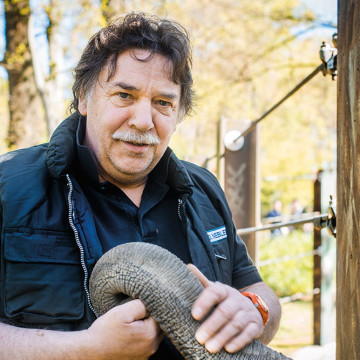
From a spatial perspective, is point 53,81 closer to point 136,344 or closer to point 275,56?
point 275,56

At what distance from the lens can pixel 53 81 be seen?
7426 millimetres

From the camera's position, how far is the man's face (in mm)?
1890

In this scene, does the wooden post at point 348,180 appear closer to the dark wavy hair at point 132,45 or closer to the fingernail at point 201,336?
the fingernail at point 201,336

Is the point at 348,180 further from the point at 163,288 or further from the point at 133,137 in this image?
the point at 133,137

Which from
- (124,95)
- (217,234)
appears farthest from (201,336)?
(124,95)

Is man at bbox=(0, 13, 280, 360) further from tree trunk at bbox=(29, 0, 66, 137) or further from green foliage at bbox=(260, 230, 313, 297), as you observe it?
green foliage at bbox=(260, 230, 313, 297)

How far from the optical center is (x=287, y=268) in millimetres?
9203

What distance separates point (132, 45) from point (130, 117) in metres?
0.31

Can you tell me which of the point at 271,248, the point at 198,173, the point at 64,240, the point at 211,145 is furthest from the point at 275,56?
the point at 211,145

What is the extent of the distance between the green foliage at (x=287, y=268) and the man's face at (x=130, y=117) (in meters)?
7.27

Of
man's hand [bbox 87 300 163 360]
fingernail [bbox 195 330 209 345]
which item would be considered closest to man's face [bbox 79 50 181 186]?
man's hand [bbox 87 300 163 360]

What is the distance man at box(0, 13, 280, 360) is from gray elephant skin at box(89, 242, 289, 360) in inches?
1.5

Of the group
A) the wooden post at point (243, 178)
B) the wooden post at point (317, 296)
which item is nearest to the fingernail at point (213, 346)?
the wooden post at point (243, 178)

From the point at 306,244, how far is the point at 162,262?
30.8ft
